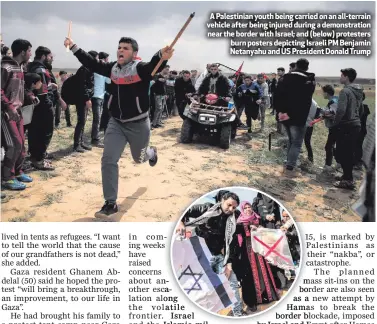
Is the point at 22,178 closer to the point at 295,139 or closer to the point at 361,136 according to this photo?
the point at 295,139

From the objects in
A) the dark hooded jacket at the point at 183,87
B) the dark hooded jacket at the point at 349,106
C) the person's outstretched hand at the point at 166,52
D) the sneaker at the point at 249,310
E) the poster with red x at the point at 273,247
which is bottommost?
the sneaker at the point at 249,310

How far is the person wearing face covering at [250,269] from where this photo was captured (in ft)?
9.09

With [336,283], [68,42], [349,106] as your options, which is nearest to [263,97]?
[349,106]

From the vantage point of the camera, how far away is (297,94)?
16.1 ft

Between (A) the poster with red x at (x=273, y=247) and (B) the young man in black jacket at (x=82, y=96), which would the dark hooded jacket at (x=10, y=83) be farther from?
(A) the poster with red x at (x=273, y=247)

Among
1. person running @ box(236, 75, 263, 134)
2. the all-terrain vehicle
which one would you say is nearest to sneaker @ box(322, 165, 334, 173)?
the all-terrain vehicle

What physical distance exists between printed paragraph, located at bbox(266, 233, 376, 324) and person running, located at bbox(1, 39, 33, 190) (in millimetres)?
2925

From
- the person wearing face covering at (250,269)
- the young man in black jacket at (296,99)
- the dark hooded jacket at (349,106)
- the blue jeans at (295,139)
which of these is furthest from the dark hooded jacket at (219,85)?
the person wearing face covering at (250,269)

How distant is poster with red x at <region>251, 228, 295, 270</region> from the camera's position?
9.31 feet

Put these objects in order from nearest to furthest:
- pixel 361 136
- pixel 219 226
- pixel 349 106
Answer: pixel 219 226, pixel 349 106, pixel 361 136

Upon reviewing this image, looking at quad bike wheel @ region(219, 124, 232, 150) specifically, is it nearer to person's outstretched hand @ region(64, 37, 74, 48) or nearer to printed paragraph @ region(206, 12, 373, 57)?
printed paragraph @ region(206, 12, 373, 57)

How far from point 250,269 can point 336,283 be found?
0.77m

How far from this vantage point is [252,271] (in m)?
2.80

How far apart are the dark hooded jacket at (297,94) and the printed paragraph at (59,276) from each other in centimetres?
304
